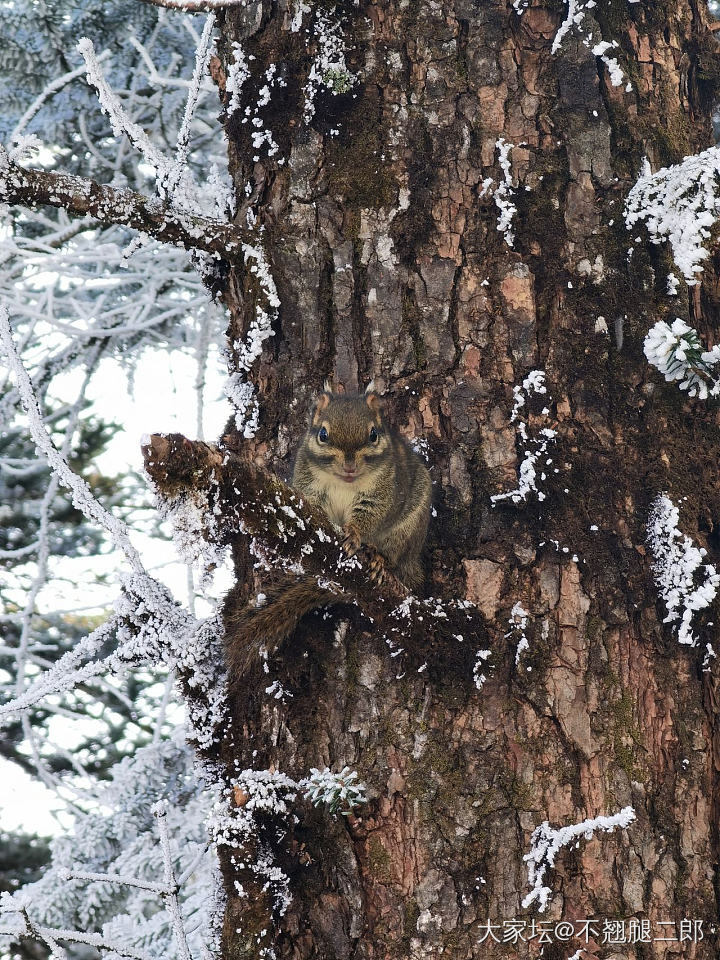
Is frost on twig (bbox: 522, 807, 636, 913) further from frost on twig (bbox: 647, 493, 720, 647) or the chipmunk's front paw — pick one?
the chipmunk's front paw

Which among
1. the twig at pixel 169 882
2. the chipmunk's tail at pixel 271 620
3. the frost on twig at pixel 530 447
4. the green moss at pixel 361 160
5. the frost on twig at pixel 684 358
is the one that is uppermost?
the green moss at pixel 361 160

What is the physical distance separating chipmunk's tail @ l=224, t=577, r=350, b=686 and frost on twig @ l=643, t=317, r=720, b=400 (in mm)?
924

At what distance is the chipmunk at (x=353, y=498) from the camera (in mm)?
2117

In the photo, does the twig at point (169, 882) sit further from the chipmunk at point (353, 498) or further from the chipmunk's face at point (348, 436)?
the chipmunk's face at point (348, 436)

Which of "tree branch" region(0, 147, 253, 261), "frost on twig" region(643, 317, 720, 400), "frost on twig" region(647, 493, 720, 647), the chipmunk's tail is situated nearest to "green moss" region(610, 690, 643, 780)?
"frost on twig" region(647, 493, 720, 647)

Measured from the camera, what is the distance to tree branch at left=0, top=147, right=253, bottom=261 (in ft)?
7.27

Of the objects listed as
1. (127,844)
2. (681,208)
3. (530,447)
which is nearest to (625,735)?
(530,447)

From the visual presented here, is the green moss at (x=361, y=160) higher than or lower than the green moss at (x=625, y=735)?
higher

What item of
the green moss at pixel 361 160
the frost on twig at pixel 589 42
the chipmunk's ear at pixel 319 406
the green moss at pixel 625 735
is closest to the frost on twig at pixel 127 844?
the chipmunk's ear at pixel 319 406

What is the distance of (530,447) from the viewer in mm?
2219

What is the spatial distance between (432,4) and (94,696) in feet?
13.8

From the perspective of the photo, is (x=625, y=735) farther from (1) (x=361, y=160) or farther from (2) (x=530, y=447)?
(1) (x=361, y=160)

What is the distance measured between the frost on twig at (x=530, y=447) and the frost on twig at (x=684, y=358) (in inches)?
10.7

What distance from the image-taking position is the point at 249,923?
2.03 meters
